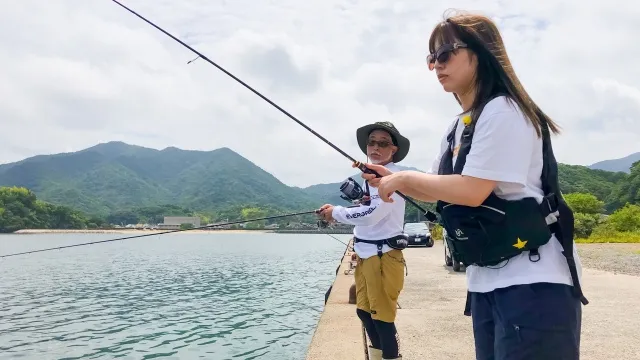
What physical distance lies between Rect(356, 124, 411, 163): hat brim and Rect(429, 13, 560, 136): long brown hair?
7.49 ft

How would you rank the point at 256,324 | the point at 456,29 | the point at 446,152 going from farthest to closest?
the point at 256,324, the point at 446,152, the point at 456,29

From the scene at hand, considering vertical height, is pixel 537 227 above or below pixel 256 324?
A: above

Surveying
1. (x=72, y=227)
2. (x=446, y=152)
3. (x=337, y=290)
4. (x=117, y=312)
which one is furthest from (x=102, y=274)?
(x=72, y=227)

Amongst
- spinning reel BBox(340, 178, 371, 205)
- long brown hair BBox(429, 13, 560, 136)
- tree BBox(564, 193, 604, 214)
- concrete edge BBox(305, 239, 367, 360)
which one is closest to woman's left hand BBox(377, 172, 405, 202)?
long brown hair BBox(429, 13, 560, 136)

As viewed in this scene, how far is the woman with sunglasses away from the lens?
171cm

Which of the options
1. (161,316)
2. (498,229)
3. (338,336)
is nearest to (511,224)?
(498,229)

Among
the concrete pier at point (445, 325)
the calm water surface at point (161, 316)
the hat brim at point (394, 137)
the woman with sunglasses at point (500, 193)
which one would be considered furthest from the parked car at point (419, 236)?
the woman with sunglasses at point (500, 193)

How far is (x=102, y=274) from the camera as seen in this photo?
24922 mm

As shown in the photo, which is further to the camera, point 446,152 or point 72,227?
point 72,227

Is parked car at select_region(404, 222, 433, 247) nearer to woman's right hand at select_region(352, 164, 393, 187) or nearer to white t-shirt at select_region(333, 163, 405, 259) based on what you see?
white t-shirt at select_region(333, 163, 405, 259)

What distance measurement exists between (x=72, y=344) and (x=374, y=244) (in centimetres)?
798

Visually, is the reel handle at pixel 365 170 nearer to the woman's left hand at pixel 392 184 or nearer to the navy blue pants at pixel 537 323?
the woman's left hand at pixel 392 184

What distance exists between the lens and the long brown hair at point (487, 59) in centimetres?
186

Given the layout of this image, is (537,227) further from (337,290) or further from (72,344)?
(72,344)
